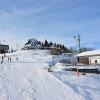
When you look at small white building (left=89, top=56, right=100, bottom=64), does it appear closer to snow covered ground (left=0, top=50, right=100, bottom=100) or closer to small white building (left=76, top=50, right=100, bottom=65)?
small white building (left=76, top=50, right=100, bottom=65)

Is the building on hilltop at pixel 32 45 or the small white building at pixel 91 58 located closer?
the small white building at pixel 91 58

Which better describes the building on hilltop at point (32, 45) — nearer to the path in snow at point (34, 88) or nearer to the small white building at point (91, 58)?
the small white building at point (91, 58)

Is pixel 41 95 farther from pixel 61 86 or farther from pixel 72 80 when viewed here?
pixel 72 80

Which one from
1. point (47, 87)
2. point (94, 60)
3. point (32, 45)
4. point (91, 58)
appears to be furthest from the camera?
point (32, 45)

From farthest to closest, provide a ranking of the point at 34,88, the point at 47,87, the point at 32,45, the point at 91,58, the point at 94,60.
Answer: the point at 32,45, the point at 91,58, the point at 94,60, the point at 47,87, the point at 34,88

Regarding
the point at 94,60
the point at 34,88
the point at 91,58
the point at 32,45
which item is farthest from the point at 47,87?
the point at 32,45

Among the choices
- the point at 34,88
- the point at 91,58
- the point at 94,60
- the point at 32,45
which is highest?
the point at 32,45

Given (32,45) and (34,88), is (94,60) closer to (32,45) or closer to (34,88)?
(34,88)

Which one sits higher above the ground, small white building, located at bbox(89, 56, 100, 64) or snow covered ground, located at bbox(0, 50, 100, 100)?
small white building, located at bbox(89, 56, 100, 64)

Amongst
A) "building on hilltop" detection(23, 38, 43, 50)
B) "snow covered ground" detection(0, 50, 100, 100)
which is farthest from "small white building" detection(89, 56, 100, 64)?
"building on hilltop" detection(23, 38, 43, 50)

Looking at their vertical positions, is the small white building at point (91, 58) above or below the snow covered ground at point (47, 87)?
above

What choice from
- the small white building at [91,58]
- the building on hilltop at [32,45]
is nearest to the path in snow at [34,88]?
the small white building at [91,58]

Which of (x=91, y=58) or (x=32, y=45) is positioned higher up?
(x=32, y=45)

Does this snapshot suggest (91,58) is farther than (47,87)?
Yes
